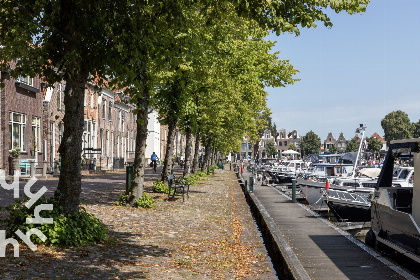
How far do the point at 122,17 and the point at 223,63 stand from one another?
15935 mm

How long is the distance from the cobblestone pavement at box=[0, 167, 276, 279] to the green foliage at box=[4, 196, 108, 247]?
0.74 ft

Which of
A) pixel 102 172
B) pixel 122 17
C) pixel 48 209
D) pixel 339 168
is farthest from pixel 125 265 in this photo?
pixel 339 168

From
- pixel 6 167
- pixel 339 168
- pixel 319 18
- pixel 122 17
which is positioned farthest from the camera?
pixel 339 168

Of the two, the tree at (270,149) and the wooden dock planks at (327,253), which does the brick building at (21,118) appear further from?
the tree at (270,149)

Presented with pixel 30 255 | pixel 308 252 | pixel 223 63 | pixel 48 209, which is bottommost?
pixel 308 252

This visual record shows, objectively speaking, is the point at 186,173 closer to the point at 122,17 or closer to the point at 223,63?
the point at 223,63

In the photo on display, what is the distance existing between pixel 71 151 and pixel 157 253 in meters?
2.50

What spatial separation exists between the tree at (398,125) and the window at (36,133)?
130m

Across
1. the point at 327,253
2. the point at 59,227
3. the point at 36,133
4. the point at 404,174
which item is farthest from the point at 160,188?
the point at 36,133

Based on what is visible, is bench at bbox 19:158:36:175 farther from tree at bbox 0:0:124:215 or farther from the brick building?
tree at bbox 0:0:124:215

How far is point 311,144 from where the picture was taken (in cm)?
16388

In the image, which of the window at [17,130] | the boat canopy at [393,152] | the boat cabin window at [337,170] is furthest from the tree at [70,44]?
the boat cabin window at [337,170]

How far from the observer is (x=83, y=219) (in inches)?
382

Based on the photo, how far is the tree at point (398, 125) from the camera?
483ft
